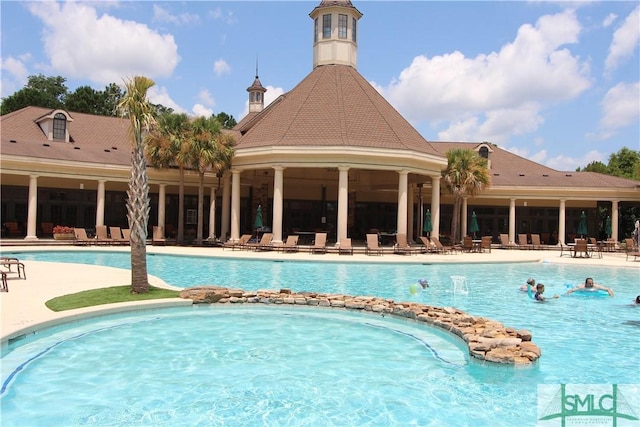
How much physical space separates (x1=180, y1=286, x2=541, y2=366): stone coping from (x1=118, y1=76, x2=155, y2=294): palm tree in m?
1.22

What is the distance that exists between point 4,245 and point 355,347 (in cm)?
2490

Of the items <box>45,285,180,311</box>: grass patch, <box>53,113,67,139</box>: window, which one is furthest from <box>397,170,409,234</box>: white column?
<box>53,113,67,139</box>: window

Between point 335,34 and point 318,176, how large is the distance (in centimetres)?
1031

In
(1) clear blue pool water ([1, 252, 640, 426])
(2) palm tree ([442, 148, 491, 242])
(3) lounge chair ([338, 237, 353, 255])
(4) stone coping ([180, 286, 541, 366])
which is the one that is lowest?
(1) clear blue pool water ([1, 252, 640, 426])

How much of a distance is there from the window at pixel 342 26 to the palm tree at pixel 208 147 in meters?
11.2

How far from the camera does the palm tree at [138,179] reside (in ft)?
45.8

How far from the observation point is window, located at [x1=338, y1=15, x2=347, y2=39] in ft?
126

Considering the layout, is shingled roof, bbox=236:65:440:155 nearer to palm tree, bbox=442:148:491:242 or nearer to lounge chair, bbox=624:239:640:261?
palm tree, bbox=442:148:491:242

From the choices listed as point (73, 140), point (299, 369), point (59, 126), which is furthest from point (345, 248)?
point (59, 126)

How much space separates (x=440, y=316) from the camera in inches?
474

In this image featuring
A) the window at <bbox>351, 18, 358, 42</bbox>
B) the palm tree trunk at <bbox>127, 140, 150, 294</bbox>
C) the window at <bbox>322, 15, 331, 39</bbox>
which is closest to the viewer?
the palm tree trunk at <bbox>127, 140, 150, 294</bbox>

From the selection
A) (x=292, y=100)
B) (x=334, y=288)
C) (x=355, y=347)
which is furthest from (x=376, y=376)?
(x=292, y=100)

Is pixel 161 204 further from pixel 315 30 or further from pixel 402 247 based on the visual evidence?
pixel 315 30

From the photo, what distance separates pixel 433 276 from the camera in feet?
70.2
